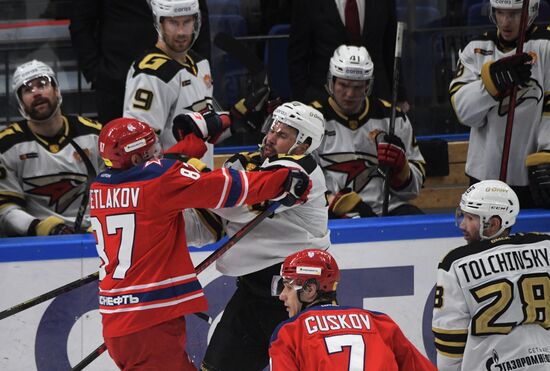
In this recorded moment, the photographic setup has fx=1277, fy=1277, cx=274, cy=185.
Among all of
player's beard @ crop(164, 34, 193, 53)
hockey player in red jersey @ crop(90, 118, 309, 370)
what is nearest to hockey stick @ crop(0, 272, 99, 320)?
hockey player in red jersey @ crop(90, 118, 309, 370)

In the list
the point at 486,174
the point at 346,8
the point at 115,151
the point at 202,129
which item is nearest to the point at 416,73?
the point at 346,8

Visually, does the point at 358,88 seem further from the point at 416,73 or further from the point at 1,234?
the point at 1,234

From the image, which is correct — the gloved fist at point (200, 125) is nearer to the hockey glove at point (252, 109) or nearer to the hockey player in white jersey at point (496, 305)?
the hockey glove at point (252, 109)

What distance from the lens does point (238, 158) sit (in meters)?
4.73

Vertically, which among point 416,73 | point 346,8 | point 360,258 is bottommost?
point 360,258

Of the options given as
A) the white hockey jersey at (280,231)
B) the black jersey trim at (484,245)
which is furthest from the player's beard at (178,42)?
the black jersey trim at (484,245)

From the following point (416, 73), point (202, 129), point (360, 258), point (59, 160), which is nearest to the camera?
point (202, 129)

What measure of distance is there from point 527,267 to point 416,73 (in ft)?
8.44

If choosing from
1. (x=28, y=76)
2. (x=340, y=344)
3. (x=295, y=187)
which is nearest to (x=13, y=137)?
(x=28, y=76)

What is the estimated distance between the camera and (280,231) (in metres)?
4.48

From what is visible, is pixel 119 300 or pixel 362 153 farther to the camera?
pixel 362 153

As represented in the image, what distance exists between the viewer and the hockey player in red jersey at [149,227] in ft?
13.6

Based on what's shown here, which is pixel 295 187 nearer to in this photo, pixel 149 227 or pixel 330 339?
pixel 149 227

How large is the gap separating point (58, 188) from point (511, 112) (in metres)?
1.94
